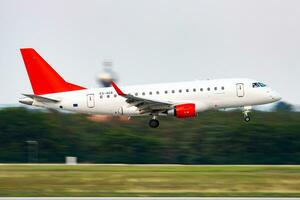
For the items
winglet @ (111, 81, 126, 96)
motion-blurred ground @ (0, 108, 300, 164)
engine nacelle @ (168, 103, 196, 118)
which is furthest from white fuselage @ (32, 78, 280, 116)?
motion-blurred ground @ (0, 108, 300, 164)

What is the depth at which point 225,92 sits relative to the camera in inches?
2494

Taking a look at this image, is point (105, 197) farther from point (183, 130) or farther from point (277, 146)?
point (183, 130)

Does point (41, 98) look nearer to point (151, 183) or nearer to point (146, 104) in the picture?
point (146, 104)

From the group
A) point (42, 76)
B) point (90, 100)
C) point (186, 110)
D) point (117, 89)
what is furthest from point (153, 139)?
point (117, 89)

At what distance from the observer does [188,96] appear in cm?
6400

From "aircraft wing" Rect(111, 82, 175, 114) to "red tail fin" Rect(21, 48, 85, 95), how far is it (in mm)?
6163

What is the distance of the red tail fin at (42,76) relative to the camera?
226 feet

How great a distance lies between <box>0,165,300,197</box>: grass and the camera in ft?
145

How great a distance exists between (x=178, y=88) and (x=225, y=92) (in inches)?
153

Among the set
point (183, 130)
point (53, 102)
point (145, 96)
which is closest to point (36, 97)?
point (53, 102)

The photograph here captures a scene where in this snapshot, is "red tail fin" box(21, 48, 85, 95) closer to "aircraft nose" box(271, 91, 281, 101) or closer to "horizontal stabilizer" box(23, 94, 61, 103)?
"horizontal stabilizer" box(23, 94, 61, 103)

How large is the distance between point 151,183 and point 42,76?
954 inches

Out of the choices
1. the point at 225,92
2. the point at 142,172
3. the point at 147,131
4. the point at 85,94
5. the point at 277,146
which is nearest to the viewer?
the point at 142,172

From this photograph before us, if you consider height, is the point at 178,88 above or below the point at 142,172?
above
